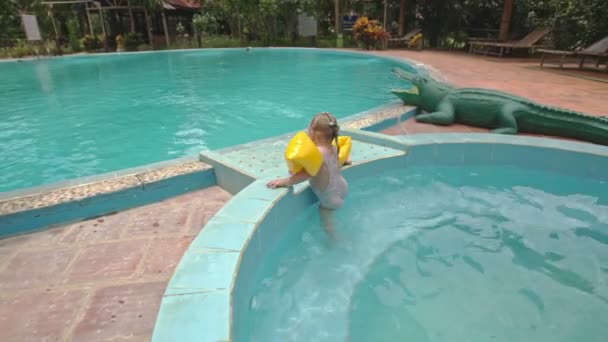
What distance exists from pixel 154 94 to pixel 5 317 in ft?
27.0

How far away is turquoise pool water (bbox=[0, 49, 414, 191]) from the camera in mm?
5215

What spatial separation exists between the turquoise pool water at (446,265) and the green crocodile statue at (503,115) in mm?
1194

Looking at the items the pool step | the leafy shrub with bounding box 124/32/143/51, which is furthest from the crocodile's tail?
the leafy shrub with bounding box 124/32/143/51

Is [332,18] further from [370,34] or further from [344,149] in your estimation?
[344,149]

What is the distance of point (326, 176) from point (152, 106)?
642cm

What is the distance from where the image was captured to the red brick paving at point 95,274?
178 cm

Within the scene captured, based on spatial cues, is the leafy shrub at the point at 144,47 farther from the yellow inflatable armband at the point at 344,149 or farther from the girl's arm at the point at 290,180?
the girl's arm at the point at 290,180

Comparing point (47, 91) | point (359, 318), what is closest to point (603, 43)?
point (359, 318)

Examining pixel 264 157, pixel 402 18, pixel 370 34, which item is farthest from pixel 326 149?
pixel 402 18

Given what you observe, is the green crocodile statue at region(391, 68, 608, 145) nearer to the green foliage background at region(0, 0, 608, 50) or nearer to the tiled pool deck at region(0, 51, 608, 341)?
the tiled pool deck at region(0, 51, 608, 341)

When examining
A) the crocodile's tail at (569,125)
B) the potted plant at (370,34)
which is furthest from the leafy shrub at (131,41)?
the crocodile's tail at (569,125)

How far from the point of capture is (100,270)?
86.7 inches

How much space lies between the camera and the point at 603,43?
29.3 feet

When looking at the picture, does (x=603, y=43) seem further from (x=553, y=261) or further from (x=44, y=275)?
(x=44, y=275)
